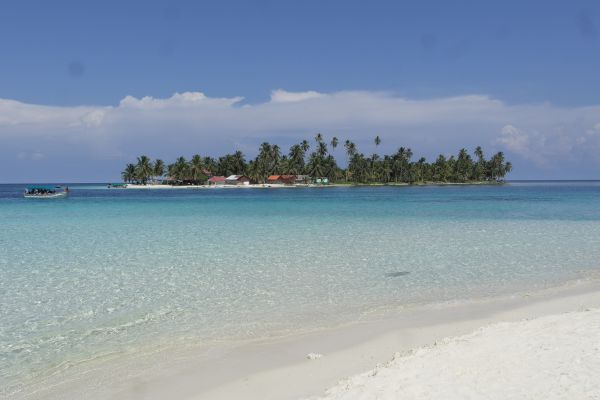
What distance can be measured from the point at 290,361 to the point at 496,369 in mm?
3338

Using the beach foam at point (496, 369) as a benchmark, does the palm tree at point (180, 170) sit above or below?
above

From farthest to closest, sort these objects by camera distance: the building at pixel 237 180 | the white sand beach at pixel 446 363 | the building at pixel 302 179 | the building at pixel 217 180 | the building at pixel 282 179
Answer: the building at pixel 217 180, the building at pixel 302 179, the building at pixel 237 180, the building at pixel 282 179, the white sand beach at pixel 446 363

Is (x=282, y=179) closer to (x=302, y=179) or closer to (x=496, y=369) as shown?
(x=302, y=179)

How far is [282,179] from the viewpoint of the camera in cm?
17912

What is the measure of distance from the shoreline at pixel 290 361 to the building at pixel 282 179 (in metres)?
167

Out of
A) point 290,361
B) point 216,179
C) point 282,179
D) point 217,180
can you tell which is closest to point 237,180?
point 217,180

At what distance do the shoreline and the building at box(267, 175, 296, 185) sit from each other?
16699 cm

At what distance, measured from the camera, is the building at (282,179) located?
178 metres

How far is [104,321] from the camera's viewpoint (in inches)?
441

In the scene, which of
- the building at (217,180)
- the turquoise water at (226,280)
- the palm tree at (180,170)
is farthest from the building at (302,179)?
the turquoise water at (226,280)

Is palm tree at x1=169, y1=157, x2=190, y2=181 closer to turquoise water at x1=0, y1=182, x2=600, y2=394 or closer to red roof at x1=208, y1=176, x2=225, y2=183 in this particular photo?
red roof at x1=208, y1=176, x2=225, y2=183

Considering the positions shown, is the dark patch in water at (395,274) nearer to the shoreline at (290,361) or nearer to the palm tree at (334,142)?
the shoreline at (290,361)

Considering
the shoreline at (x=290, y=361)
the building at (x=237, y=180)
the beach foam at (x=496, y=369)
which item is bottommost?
the shoreline at (x=290, y=361)

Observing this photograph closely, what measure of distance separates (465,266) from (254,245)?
34.6 ft
